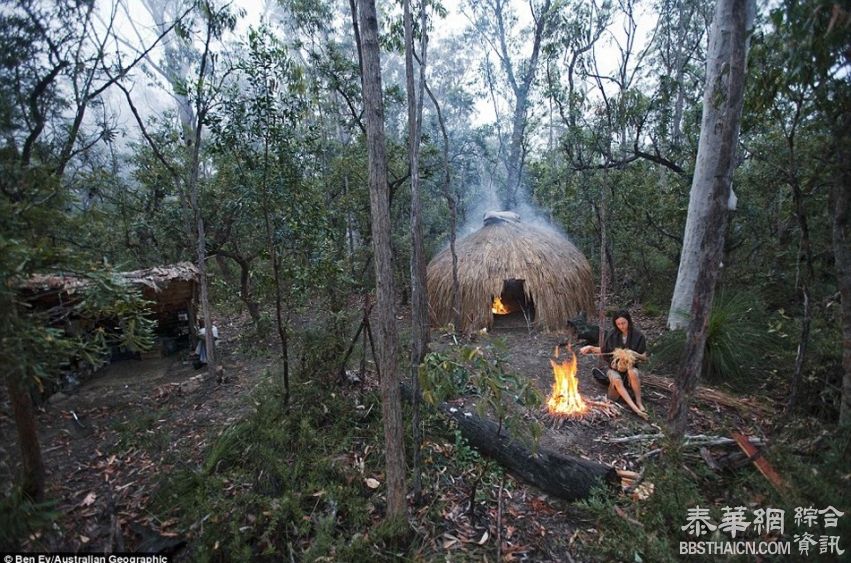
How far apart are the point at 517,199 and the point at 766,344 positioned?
1180cm

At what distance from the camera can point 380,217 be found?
2.65 meters

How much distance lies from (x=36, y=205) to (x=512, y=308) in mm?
9711

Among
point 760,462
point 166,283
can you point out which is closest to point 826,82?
point 760,462

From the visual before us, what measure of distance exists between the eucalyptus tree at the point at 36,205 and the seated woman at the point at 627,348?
17.3 ft

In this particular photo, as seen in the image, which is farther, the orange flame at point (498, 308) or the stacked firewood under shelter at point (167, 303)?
the orange flame at point (498, 308)

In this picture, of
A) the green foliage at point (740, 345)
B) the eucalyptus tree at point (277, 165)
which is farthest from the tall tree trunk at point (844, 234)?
the eucalyptus tree at point (277, 165)

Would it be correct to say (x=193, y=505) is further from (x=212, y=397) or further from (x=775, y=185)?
(x=775, y=185)

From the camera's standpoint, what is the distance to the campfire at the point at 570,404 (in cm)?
463

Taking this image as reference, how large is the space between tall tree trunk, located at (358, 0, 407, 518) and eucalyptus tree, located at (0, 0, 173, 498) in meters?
1.89

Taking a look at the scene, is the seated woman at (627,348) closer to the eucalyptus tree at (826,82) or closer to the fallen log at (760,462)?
the fallen log at (760,462)

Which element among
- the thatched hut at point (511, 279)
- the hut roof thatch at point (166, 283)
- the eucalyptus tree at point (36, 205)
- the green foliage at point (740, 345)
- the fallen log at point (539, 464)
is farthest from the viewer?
the thatched hut at point (511, 279)

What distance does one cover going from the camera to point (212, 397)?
5.88 m

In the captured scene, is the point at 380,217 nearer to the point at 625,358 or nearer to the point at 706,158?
the point at 625,358

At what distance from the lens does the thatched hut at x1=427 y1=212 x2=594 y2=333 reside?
8.75 m
